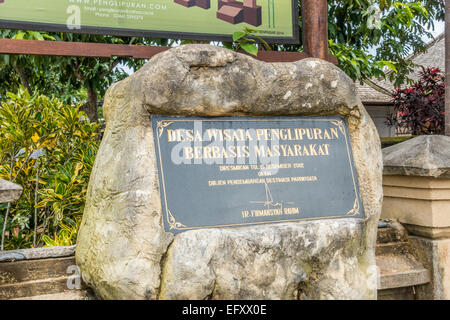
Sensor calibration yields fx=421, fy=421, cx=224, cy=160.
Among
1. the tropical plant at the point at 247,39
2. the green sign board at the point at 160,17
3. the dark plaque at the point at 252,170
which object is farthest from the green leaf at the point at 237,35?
the dark plaque at the point at 252,170

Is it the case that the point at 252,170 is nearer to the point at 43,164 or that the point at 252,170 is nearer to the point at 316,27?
the point at 316,27

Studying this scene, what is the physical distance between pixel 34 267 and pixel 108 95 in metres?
1.22

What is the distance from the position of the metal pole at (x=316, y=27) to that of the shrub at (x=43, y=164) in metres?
2.28

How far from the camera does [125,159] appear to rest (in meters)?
2.47

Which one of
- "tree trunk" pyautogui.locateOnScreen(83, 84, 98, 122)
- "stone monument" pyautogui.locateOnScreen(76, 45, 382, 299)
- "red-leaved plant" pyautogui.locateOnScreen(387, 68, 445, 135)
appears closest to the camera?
"stone monument" pyautogui.locateOnScreen(76, 45, 382, 299)

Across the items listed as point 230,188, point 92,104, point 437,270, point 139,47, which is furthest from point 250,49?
point 92,104

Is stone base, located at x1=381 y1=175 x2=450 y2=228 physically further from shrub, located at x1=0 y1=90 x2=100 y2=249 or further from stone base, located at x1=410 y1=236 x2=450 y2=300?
shrub, located at x1=0 y1=90 x2=100 y2=249

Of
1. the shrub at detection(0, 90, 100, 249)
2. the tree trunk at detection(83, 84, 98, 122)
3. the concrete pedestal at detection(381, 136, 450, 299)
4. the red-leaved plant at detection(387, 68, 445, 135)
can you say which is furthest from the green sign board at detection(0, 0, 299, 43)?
the tree trunk at detection(83, 84, 98, 122)

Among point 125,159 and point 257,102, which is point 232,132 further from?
point 125,159

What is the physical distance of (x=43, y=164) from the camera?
3891 millimetres

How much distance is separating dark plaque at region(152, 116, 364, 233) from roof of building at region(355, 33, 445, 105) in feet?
27.5

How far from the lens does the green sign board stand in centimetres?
357

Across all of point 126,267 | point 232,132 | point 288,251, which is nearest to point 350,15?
point 232,132

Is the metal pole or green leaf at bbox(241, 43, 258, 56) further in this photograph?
the metal pole
